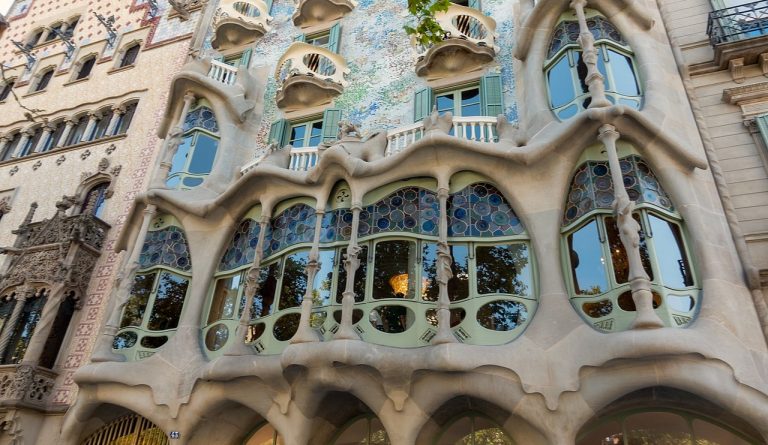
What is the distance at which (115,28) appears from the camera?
19.9 metres

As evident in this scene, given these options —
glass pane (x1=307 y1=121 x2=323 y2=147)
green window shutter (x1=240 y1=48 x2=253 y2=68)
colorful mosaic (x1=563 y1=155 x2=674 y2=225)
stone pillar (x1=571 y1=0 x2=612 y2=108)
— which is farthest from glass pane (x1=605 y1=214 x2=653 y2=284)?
green window shutter (x1=240 y1=48 x2=253 y2=68)

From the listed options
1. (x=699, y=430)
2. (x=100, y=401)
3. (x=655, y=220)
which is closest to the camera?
(x=699, y=430)

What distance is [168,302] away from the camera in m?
11.3

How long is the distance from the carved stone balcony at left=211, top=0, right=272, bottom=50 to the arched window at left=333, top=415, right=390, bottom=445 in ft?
38.8

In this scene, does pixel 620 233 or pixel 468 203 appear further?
pixel 468 203

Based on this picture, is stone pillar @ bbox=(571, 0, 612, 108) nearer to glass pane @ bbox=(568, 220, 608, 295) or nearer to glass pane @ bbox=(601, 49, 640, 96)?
Result: glass pane @ bbox=(601, 49, 640, 96)

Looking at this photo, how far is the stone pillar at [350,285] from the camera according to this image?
850cm

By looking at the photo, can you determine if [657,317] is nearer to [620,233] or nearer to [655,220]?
[620,233]

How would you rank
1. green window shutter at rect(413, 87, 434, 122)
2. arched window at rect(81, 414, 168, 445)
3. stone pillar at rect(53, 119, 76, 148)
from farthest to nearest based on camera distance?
stone pillar at rect(53, 119, 76, 148), green window shutter at rect(413, 87, 434, 122), arched window at rect(81, 414, 168, 445)

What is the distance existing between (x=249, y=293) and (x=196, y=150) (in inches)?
196

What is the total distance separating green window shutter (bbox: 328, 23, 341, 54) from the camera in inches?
567

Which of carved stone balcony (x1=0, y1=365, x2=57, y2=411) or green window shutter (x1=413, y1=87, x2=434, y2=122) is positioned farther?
green window shutter (x1=413, y1=87, x2=434, y2=122)

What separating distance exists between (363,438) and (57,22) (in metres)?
21.8

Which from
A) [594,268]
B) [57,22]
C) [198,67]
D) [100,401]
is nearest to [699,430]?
[594,268]
